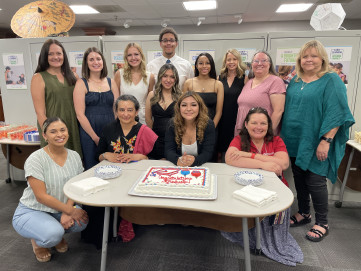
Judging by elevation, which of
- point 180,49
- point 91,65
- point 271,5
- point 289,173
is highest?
point 271,5

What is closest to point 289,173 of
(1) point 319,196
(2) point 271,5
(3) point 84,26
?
(1) point 319,196

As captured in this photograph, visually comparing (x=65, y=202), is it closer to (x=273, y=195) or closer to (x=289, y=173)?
(x=273, y=195)

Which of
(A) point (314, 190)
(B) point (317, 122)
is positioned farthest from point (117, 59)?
(A) point (314, 190)

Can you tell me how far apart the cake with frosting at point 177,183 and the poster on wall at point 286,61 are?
188 cm

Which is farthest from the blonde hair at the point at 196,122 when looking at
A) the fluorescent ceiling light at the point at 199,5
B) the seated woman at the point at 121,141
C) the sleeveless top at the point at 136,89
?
the fluorescent ceiling light at the point at 199,5

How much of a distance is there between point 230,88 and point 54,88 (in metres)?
1.75

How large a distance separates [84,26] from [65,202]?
8.78 m

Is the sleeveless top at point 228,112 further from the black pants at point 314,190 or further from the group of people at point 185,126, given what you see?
the black pants at point 314,190

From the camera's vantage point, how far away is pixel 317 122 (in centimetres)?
217

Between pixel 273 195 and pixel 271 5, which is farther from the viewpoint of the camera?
pixel 271 5

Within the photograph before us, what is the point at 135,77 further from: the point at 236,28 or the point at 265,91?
the point at 236,28

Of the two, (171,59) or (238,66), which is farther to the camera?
(171,59)

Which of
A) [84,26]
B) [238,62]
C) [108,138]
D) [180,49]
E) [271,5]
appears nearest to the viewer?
[108,138]

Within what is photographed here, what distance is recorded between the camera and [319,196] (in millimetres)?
2307
